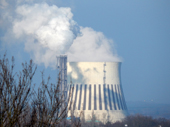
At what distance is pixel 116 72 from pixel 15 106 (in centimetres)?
2025

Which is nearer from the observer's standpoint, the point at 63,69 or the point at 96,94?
the point at 63,69

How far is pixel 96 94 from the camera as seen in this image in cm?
2762

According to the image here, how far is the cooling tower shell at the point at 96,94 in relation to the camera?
26.2 meters

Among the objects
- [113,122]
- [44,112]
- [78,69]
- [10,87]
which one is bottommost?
[113,122]

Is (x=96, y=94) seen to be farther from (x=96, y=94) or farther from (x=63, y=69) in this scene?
(x=63, y=69)

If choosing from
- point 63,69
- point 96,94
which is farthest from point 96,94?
point 63,69

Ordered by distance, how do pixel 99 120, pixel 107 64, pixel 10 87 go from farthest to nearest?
pixel 99 120 < pixel 107 64 < pixel 10 87

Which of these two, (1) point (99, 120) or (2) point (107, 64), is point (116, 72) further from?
(1) point (99, 120)

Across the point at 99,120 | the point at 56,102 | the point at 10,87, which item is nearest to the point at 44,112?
the point at 56,102

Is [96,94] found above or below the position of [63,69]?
below

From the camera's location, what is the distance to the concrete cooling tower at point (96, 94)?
86.1 ft

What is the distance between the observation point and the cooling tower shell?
86.0ft

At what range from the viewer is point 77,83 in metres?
27.7

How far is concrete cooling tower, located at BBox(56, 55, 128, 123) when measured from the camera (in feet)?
86.1
